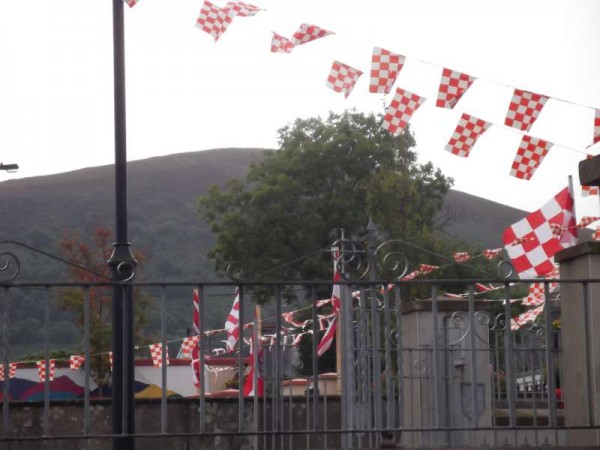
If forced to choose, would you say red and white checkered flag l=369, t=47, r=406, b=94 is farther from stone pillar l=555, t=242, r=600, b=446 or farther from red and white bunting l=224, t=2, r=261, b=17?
stone pillar l=555, t=242, r=600, b=446

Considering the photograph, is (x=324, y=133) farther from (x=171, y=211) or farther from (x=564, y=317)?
(x=171, y=211)

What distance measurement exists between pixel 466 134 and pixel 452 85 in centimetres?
77

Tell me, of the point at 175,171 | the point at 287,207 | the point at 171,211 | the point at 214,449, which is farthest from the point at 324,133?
the point at 175,171

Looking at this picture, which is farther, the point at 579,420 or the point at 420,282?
the point at 579,420

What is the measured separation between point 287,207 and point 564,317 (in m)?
39.2

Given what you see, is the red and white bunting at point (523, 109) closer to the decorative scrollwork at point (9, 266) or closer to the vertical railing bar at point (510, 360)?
the vertical railing bar at point (510, 360)

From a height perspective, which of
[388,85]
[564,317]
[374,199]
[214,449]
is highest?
[374,199]

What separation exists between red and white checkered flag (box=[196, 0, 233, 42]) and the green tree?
33.4 m

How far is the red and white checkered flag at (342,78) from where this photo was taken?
10.5 meters

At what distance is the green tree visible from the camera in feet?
149

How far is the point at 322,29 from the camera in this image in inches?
398

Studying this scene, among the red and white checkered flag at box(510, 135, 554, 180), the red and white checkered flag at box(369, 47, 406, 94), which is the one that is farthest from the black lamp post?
the red and white checkered flag at box(510, 135, 554, 180)

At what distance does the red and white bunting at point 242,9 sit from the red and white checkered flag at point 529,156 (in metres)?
2.94

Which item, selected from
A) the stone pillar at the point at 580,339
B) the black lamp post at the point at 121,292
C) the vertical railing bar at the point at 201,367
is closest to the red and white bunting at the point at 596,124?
the stone pillar at the point at 580,339
